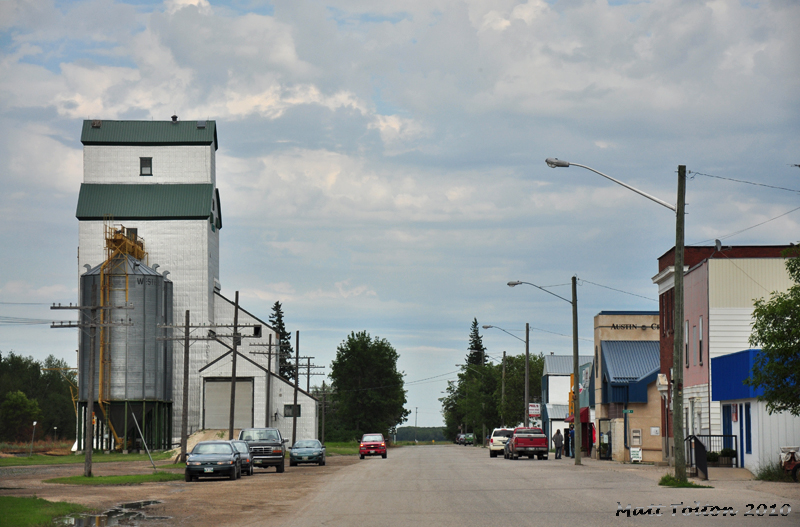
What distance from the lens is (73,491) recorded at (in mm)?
26469

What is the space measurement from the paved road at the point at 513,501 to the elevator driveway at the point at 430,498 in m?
0.02

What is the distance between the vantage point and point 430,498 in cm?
2167

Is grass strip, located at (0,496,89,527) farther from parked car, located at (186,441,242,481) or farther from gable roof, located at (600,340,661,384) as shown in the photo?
gable roof, located at (600,340,661,384)

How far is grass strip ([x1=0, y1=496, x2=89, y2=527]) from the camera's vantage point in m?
16.8

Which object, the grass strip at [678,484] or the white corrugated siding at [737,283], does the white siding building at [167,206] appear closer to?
the white corrugated siding at [737,283]

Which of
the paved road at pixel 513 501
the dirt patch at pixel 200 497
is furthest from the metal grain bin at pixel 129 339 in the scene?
the paved road at pixel 513 501

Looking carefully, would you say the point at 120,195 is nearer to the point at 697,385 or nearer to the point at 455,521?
the point at 697,385

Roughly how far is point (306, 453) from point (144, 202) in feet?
128

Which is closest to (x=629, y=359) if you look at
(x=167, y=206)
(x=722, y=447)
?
(x=722, y=447)

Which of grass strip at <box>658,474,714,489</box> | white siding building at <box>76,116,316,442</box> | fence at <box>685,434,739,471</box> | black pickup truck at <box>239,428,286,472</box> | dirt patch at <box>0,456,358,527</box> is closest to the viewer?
dirt patch at <box>0,456,358,527</box>

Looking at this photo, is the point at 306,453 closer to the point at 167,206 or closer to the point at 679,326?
the point at 679,326

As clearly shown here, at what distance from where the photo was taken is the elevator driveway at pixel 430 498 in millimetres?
16562

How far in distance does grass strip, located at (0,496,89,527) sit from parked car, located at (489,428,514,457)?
42852 mm

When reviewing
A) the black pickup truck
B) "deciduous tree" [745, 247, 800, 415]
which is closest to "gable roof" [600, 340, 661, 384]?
the black pickup truck
